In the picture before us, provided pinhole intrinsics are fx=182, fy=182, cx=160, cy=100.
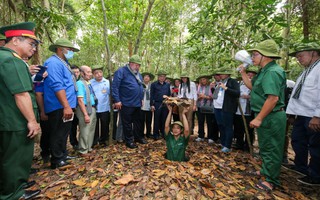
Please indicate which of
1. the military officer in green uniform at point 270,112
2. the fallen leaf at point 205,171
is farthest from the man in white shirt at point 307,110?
the fallen leaf at point 205,171

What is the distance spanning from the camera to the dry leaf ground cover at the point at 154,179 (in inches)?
108

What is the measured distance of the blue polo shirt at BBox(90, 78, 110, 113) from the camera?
5047mm

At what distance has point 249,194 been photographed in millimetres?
2881

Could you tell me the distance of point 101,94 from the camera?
509cm

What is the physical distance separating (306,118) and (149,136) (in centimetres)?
423

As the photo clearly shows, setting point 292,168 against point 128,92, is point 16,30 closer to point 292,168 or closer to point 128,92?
point 128,92

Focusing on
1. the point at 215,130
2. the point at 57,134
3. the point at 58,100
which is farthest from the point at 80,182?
the point at 215,130

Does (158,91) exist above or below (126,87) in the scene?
below

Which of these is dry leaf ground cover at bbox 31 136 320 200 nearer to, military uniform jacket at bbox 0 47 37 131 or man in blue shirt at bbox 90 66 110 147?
man in blue shirt at bbox 90 66 110 147

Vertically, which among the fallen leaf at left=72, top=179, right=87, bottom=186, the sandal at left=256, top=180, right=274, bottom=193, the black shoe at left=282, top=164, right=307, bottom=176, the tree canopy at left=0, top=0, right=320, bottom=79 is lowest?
the black shoe at left=282, top=164, right=307, bottom=176

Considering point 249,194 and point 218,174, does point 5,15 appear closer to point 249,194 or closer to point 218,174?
point 218,174

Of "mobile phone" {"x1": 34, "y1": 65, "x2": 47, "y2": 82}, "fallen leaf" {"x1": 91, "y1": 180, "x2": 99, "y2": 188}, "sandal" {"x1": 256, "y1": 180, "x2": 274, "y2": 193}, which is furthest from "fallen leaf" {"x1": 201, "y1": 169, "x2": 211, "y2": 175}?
"mobile phone" {"x1": 34, "y1": 65, "x2": 47, "y2": 82}

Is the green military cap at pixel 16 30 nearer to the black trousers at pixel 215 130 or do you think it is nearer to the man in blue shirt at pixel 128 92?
the man in blue shirt at pixel 128 92

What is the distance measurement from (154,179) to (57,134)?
6.36 ft
